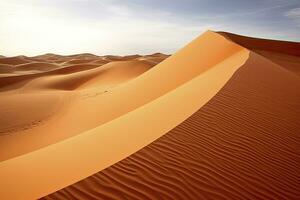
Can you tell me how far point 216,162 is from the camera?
3.80 m

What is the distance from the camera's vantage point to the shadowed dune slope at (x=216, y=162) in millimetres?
3309

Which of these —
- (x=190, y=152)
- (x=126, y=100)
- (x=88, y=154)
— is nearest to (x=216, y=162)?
(x=190, y=152)

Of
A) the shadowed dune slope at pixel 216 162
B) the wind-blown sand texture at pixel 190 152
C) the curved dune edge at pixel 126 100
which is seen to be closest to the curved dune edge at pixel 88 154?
the wind-blown sand texture at pixel 190 152

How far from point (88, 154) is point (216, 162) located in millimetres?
1961

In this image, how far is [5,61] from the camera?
41781 mm

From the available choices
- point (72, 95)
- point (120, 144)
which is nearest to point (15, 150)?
point (120, 144)

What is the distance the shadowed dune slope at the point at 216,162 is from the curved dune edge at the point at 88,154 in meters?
0.29

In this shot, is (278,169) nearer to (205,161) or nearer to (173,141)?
(205,161)

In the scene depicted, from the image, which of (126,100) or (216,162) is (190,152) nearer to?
(216,162)

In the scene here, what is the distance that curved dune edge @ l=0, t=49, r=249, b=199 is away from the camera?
3799 mm

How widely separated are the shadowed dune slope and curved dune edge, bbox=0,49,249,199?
11.3 inches

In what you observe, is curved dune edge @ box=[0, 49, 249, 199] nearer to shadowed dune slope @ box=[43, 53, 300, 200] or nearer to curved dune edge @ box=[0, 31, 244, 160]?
shadowed dune slope @ box=[43, 53, 300, 200]

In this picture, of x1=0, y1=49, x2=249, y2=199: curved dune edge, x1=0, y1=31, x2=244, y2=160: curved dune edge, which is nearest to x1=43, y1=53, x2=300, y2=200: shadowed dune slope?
x1=0, y1=49, x2=249, y2=199: curved dune edge

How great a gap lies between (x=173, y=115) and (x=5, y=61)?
4179 centimetres
